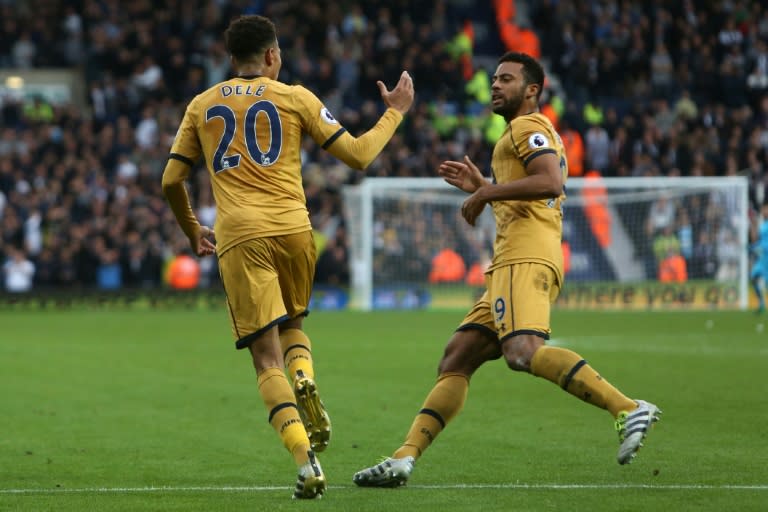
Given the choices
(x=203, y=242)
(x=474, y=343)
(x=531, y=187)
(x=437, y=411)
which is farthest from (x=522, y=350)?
(x=203, y=242)

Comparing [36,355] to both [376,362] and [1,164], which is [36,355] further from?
[1,164]

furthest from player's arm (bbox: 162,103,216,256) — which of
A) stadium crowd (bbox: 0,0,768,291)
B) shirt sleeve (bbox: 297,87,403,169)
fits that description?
stadium crowd (bbox: 0,0,768,291)

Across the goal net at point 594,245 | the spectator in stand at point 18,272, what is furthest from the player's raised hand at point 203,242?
the spectator in stand at point 18,272

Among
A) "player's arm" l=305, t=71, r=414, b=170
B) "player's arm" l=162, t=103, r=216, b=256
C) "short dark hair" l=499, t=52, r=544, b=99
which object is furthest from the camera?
"short dark hair" l=499, t=52, r=544, b=99

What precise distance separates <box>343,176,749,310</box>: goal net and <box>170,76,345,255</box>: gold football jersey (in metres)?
19.1

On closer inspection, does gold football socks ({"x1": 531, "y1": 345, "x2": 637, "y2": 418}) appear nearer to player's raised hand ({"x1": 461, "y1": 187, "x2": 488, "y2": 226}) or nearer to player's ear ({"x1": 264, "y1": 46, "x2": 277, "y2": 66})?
player's raised hand ({"x1": 461, "y1": 187, "x2": 488, "y2": 226})

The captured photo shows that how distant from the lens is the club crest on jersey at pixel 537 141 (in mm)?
6871

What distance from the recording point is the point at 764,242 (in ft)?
75.4

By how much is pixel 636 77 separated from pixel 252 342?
88.6ft

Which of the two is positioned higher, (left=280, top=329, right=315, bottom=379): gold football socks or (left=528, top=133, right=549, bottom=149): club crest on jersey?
(left=528, top=133, right=549, bottom=149): club crest on jersey

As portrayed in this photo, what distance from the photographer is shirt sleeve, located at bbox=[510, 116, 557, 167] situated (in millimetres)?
6867

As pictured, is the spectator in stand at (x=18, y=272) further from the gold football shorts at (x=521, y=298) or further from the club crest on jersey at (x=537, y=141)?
the club crest on jersey at (x=537, y=141)

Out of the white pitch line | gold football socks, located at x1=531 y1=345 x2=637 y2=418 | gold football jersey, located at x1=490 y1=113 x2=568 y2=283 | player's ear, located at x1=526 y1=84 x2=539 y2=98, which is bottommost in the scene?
the white pitch line

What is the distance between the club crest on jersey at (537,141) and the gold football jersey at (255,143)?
970mm
